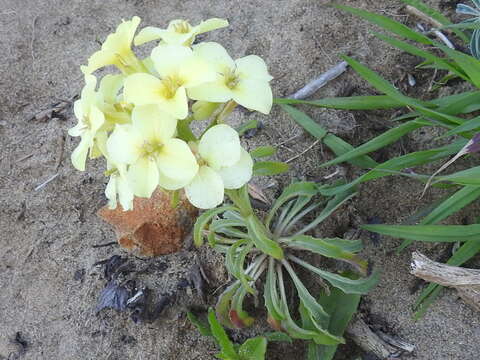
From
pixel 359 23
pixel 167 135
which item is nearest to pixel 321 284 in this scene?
pixel 167 135

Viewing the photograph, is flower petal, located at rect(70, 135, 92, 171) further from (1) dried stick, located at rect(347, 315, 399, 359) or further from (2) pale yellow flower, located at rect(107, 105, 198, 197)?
(1) dried stick, located at rect(347, 315, 399, 359)

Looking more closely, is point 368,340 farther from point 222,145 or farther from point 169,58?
point 169,58

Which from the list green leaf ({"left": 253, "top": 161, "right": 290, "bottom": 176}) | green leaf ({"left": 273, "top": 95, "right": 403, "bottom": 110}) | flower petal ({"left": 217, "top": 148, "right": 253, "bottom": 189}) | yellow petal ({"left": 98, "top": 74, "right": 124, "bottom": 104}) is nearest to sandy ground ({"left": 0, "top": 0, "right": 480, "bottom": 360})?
green leaf ({"left": 273, "top": 95, "right": 403, "bottom": 110})

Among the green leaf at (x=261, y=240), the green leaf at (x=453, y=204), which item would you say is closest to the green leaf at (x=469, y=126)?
the green leaf at (x=453, y=204)

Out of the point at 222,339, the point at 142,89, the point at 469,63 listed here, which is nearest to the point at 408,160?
the point at 469,63

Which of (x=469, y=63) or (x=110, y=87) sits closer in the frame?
(x=110, y=87)
